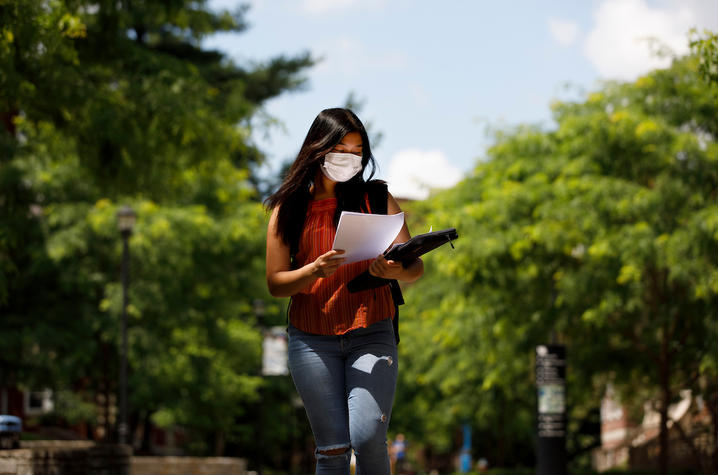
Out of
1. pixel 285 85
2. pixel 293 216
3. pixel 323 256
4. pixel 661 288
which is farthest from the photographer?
pixel 285 85

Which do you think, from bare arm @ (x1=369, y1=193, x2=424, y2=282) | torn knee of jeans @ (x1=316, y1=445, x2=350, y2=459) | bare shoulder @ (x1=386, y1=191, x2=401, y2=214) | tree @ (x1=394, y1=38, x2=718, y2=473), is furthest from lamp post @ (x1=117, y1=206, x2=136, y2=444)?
bare arm @ (x1=369, y1=193, x2=424, y2=282)

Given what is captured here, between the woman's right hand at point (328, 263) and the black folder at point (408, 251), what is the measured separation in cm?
21

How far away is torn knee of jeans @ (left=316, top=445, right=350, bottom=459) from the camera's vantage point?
13.6 feet

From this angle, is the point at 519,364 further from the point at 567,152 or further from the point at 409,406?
the point at 409,406

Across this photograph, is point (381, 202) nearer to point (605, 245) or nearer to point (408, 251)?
point (408, 251)

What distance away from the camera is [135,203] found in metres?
26.5

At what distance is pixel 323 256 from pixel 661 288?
15265 mm

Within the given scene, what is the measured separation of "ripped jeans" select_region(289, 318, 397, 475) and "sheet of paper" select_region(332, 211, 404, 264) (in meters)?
0.32

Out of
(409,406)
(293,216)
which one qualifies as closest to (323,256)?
(293,216)

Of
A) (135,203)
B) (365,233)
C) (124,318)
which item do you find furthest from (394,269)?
(135,203)

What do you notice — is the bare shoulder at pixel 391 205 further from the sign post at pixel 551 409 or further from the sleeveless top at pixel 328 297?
the sign post at pixel 551 409

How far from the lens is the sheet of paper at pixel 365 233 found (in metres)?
3.94

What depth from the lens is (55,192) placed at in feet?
82.3

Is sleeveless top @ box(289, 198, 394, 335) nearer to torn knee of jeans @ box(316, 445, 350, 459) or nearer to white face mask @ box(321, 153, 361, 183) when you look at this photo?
white face mask @ box(321, 153, 361, 183)
